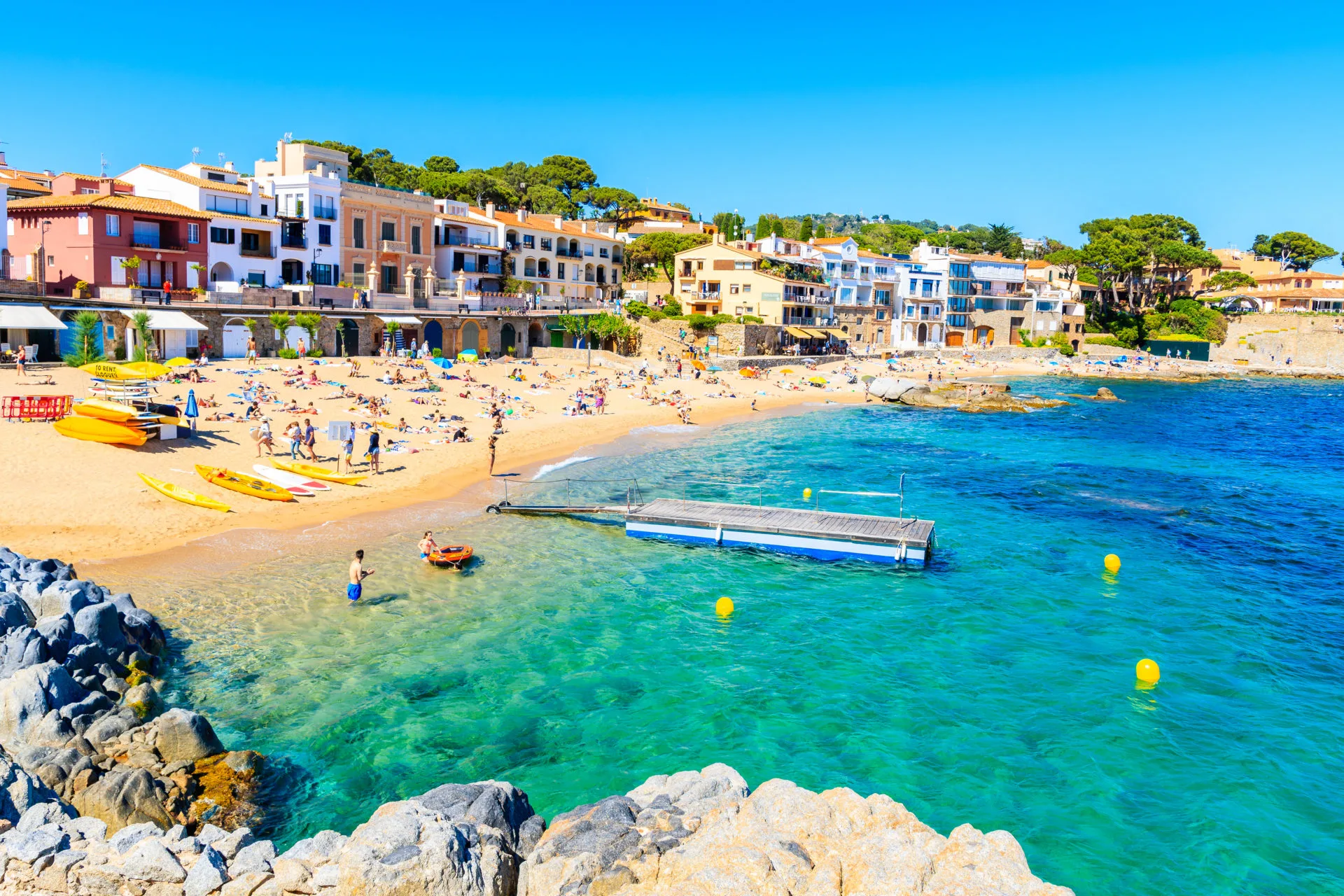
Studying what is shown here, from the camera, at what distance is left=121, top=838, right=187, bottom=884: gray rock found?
9.30m

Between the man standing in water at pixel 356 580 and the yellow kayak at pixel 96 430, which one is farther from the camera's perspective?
the yellow kayak at pixel 96 430

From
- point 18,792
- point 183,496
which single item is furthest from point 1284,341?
point 18,792

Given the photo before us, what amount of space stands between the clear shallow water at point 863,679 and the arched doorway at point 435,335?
32.9 metres

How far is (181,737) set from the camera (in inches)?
507

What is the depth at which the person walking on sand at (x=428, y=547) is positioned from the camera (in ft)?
73.1

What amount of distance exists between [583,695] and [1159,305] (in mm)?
119532

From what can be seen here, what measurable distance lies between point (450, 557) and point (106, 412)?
536 inches

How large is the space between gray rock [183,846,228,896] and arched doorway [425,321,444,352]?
166ft

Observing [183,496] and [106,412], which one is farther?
[106,412]

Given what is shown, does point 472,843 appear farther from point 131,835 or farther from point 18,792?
point 18,792

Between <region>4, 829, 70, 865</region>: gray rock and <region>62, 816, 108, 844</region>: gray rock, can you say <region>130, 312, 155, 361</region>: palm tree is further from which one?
<region>4, 829, 70, 865</region>: gray rock

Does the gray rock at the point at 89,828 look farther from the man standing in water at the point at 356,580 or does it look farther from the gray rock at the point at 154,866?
the man standing in water at the point at 356,580

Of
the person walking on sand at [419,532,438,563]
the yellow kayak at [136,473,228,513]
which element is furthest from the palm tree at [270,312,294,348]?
the person walking on sand at [419,532,438,563]

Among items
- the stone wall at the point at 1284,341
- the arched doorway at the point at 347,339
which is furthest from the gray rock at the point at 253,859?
the stone wall at the point at 1284,341
